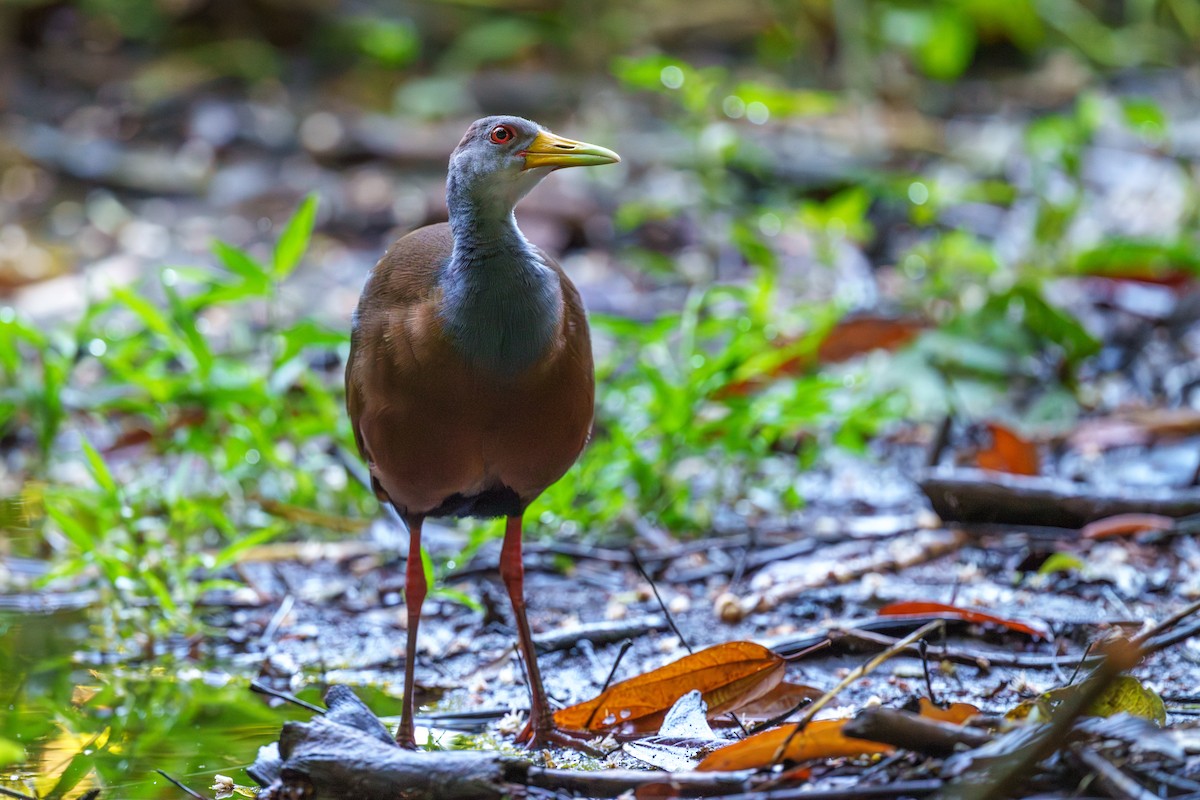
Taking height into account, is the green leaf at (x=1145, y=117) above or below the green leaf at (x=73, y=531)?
above

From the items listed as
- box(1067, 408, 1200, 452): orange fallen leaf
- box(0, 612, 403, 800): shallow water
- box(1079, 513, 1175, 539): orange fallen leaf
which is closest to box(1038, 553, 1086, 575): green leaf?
box(1079, 513, 1175, 539): orange fallen leaf

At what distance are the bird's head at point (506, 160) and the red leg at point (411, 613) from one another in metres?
0.82

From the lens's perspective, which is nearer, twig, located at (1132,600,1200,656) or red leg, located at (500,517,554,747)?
twig, located at (1132,600,1200,656)

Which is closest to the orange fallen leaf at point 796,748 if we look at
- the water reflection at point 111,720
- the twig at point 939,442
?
the water reflection at point 111,720

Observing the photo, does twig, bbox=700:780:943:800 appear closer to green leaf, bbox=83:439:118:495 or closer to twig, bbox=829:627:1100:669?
twig, bbox=829:627:1100:669

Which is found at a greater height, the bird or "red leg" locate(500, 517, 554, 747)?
the bird

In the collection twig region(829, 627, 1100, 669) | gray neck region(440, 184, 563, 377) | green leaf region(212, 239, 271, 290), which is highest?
green leaf region(212, 239, 271, 290)

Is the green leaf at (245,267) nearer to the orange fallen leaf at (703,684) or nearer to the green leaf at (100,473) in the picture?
the green leaf at (100,473)

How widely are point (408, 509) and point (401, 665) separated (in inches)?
25.0

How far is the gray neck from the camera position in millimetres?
2832

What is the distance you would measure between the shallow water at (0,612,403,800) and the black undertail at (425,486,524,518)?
1.84 feet

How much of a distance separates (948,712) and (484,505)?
1214 millimetres

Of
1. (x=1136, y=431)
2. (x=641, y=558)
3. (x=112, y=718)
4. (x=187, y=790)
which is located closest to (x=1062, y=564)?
(x=641, y=558)

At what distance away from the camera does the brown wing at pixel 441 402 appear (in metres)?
2.86
